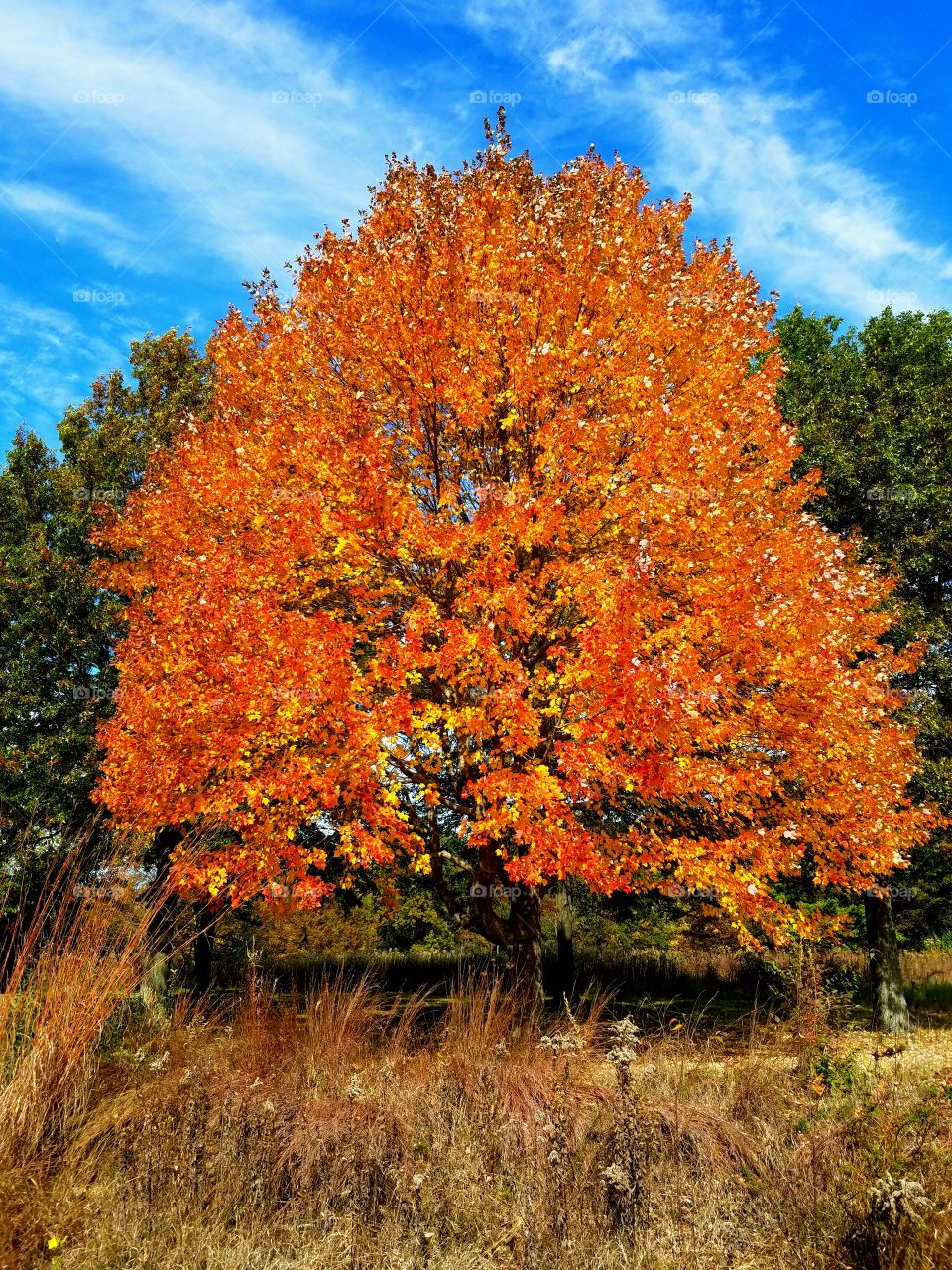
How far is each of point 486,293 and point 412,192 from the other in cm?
384

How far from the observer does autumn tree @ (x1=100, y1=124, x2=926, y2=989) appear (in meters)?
9.11

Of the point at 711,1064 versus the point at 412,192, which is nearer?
the point at 711,1064

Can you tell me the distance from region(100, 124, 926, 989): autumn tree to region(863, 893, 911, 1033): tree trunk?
506 centimetres

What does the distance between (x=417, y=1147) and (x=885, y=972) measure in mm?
13159

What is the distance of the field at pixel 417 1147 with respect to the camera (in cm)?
408

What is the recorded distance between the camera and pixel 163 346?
1905 cm

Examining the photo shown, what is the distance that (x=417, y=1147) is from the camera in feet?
16.6

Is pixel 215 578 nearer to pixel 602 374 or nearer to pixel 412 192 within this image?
pixel 602 374

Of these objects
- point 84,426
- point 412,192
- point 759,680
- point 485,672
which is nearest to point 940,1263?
point 485,672
